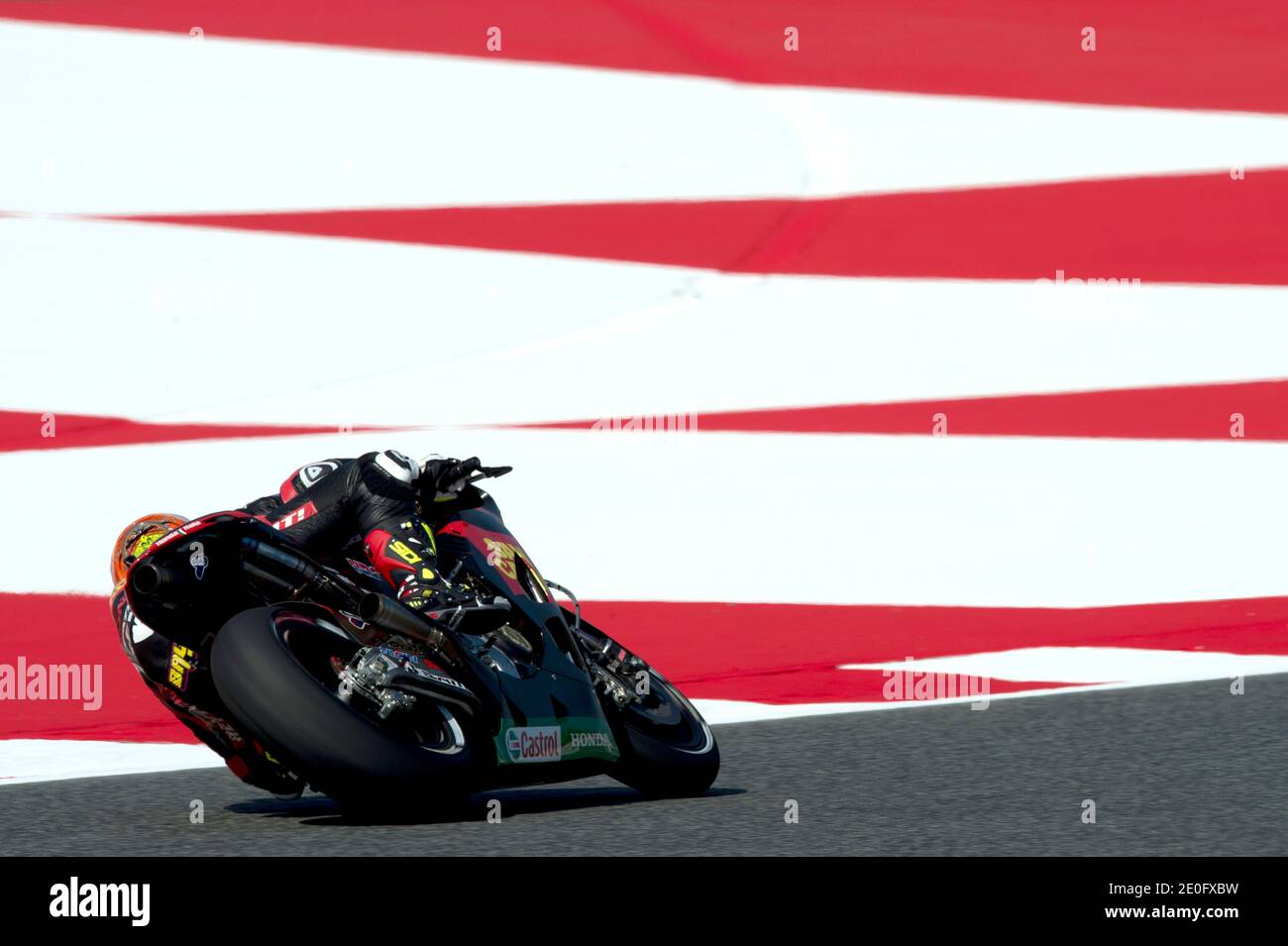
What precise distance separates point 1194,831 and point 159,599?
2169 mm

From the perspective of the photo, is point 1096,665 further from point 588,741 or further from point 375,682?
point 375,682

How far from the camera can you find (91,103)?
43.6 feet

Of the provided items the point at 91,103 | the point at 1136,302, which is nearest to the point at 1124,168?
the point at 1136,302

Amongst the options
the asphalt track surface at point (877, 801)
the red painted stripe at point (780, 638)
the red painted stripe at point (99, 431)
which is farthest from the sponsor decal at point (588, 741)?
the red painted stripe at point (99, 431)

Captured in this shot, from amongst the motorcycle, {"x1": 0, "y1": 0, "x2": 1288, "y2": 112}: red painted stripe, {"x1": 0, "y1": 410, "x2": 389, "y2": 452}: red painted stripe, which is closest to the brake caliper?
the motorcycle

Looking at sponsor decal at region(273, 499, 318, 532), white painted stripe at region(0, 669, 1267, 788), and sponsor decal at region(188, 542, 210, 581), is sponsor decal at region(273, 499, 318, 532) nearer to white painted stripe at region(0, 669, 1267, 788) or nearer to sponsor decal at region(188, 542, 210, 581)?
sponsor decal at region(188, 542, 210, 581)

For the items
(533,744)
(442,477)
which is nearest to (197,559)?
(442,477)

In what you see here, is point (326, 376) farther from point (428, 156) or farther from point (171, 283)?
point (428, 156)

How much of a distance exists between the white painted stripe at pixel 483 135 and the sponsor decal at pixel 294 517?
732cm

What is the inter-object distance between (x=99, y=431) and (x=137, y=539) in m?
5.01

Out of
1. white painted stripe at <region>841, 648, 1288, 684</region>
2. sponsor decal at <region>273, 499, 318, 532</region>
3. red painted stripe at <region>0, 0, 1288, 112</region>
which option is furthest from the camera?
red painted stripe at <region>0, 0, 1288, 112</region>

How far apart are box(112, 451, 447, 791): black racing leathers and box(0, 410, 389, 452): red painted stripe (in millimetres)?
4488

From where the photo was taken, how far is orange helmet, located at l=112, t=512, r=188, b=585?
15.7ft

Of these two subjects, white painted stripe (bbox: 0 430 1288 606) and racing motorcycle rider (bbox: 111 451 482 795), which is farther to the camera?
white painted stripe (bbox: 0 430 1288 606)
